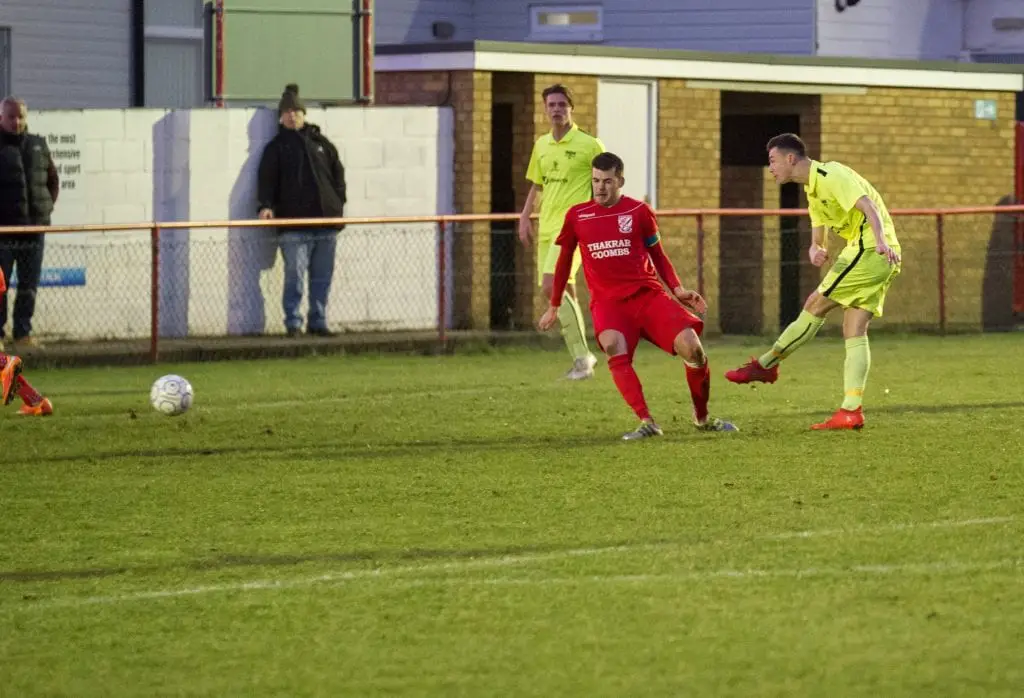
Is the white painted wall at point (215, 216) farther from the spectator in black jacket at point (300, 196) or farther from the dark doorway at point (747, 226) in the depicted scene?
the dark doorway at point (747, 226)

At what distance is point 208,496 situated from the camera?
10.0 meters

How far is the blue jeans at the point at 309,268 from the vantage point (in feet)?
63.5

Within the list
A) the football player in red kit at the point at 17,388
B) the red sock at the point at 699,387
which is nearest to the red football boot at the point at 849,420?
the red sock at the point at 699,387

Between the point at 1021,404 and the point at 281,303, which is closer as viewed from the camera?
the point at 1021,404

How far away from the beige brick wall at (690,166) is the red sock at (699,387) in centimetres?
949

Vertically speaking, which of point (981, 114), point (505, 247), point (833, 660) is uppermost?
point (981, 114)

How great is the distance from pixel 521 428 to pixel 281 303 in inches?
289

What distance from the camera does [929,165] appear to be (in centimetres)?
2414

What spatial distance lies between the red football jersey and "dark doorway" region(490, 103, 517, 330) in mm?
7824

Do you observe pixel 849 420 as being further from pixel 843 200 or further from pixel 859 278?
pixel 843 200

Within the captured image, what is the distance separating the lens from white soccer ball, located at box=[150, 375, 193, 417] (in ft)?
43.4

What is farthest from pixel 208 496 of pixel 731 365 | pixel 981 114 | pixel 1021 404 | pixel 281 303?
pixel 981 114

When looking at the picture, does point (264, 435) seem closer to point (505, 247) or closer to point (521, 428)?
point (521, 428)

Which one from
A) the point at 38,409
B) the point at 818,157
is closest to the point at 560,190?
the point at 38,409
